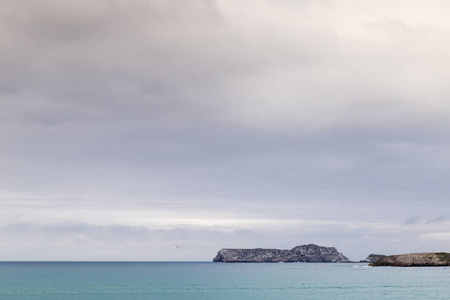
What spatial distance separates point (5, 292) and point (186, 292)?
5484 cm

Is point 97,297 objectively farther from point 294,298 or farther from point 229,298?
point 294,298

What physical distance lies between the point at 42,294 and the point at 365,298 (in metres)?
90.7

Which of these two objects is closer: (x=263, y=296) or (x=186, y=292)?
(x=263, y=296)

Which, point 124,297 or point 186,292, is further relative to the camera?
point 186,292

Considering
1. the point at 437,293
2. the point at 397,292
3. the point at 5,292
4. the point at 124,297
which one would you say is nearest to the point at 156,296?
the point at 124,297

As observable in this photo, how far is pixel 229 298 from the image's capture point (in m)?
138

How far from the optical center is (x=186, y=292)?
157m

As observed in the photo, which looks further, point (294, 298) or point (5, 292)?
point (5, 292)

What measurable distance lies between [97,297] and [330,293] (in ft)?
222

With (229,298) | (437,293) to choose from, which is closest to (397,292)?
(437,293)


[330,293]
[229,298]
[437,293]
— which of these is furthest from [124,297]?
[437,293]

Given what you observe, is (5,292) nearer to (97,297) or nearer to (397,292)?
(97,297)

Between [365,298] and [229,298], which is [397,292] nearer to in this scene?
[365,298]

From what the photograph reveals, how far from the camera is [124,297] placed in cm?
14088
